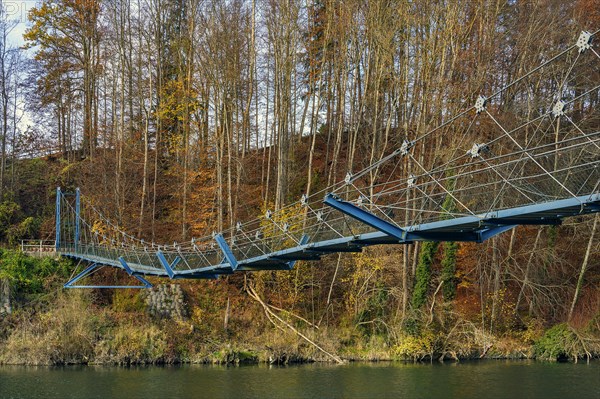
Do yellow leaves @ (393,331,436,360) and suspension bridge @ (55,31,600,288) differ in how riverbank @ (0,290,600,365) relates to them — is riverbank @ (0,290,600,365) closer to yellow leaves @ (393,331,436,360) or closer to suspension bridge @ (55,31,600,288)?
yellow leaves @ (393,331,436,360)

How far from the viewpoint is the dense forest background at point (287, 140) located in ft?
63.6

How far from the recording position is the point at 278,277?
→ 20.1 metres

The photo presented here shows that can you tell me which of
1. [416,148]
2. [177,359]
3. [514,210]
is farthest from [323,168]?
[514,210]

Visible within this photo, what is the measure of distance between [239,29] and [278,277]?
7.75 m

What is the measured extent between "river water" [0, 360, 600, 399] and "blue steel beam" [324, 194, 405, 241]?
385 cm

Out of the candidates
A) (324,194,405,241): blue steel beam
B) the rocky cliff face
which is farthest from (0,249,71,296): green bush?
(324,194,405,241): blue steel beam

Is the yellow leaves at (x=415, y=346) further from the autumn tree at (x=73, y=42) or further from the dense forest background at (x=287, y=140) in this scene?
the autumn tree at (x=73, y=42)

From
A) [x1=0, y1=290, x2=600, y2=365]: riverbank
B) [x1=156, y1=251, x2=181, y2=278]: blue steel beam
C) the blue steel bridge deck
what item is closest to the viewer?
the blue steel bridge deck

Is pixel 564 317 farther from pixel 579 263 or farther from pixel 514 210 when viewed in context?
pixel 514 210

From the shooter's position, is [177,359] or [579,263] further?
[579,263]

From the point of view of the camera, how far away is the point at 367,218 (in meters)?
10.6

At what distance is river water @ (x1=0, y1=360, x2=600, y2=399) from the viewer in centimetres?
1323

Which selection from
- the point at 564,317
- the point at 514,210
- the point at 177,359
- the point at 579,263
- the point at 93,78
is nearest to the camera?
the point at 514,210

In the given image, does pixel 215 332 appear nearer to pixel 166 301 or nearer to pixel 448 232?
pixel 166 301
